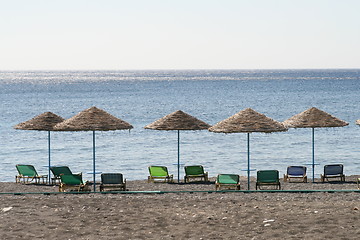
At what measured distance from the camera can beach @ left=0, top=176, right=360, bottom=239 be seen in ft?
34.3

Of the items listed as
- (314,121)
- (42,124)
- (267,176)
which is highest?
(314,121)

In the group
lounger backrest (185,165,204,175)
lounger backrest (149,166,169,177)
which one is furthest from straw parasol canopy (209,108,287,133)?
lounger backrest (149,166,169,177)

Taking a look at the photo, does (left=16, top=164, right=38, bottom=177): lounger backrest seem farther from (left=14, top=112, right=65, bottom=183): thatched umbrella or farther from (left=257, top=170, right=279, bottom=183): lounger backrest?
(left=257, top=170, right=279, bottom=183): lounger backrest

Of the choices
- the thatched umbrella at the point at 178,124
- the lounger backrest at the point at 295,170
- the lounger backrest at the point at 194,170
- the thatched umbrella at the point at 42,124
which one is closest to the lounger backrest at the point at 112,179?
the thatched umbrella at the point at 178,124

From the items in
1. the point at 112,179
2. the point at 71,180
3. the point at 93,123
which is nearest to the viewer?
the point at 112,179

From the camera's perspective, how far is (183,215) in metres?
11.8

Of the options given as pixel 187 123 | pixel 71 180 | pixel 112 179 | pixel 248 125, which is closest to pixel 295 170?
pixel 248 125

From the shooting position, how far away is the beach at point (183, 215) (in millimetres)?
10445

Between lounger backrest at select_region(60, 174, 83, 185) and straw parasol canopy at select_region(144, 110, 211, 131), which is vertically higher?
straw parasol canopy at select_region(144, 110, 211, 131)

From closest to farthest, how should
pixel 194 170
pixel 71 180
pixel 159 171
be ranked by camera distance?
pixel 71 180
pixel 194 170
pixel 159 171

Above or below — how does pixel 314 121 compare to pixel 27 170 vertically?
above

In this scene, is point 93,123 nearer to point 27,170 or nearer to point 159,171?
point 159,171

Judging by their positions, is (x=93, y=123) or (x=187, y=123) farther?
(x=187, y=123)

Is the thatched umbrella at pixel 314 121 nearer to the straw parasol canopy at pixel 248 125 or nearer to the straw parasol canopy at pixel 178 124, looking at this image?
the straw parasol canopy at pixel 248 125
